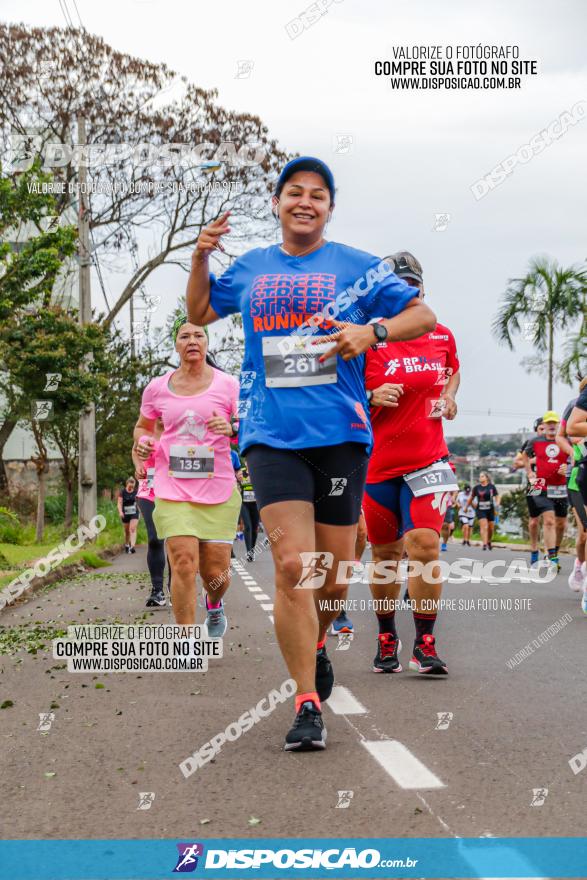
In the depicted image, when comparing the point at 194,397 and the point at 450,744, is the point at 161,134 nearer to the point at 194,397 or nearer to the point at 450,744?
the point at 194,397

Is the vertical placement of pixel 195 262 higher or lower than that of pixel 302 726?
higher

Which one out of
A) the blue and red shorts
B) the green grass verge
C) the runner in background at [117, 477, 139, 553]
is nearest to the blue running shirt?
the blue and red shorts

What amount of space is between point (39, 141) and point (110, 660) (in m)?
24.4

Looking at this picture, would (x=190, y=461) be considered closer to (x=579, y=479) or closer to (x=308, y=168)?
(x=308, y=168)

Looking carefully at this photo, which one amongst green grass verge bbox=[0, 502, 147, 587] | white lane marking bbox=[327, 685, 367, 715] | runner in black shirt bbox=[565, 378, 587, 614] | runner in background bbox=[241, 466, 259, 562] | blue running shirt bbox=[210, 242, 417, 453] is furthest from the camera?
runner in background bbox=[241, 466, 259, 562]

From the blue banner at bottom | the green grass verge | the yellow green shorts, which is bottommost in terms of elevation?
the green grass verge

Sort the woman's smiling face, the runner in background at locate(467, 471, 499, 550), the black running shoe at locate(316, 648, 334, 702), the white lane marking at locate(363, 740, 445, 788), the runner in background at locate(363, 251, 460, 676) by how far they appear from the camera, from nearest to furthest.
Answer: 1. the white lane marking at locate(363, 740, 445, 788)
2. the woman's smiling face
3. the black running shoe at locate(316, 648, 334, 702)
4. the runner in background at locate(363, 251, 460, 676)
5. the runner in background at locate(467, 471, 499, 550)

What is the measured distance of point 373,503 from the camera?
7.41 m

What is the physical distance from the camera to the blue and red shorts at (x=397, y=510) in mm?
7176

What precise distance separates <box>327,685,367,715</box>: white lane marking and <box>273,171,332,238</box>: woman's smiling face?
214 centimetres

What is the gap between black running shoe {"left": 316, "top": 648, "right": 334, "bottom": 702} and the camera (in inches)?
222

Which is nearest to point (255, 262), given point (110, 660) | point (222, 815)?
point (222, 815)

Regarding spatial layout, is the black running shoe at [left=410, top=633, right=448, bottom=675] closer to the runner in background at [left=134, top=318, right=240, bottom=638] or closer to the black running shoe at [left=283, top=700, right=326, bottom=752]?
the runner in background at [left=134, top=318, right=240, bottom=638]

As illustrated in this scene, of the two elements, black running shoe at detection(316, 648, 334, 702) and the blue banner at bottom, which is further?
black running shoe at detection(316, 648, 334, 702)
